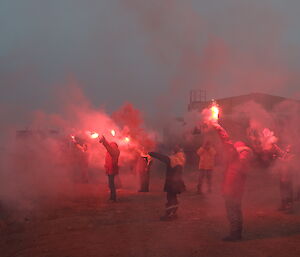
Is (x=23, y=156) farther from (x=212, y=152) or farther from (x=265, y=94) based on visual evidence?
(x=265, y=94)

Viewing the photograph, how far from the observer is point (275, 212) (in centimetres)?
888

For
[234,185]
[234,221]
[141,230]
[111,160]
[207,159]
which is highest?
[207,159]

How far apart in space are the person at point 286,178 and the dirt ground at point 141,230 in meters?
0.34

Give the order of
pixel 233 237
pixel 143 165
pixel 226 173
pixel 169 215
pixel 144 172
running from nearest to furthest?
pixel 233 237 < pixel 226 173 < pixel 169 215 < pixel 144 172 < pixel 143 165

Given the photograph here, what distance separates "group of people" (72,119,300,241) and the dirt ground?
35cm

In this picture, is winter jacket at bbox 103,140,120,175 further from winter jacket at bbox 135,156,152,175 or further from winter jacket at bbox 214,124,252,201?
winter jacket at bbox 214,124,252,201

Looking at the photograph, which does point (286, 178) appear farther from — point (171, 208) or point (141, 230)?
point (141, 230)

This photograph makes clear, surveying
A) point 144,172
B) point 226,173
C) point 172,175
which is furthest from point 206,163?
point 226,173

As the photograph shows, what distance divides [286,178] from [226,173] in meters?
3.23

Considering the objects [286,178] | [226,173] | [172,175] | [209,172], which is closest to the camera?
[226,173]

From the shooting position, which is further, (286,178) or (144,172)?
(144,172)

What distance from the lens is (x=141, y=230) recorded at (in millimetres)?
7148

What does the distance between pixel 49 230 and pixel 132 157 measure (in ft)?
29.6

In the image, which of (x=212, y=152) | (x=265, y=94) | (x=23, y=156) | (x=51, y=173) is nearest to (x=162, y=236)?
(x=212, y=152)
